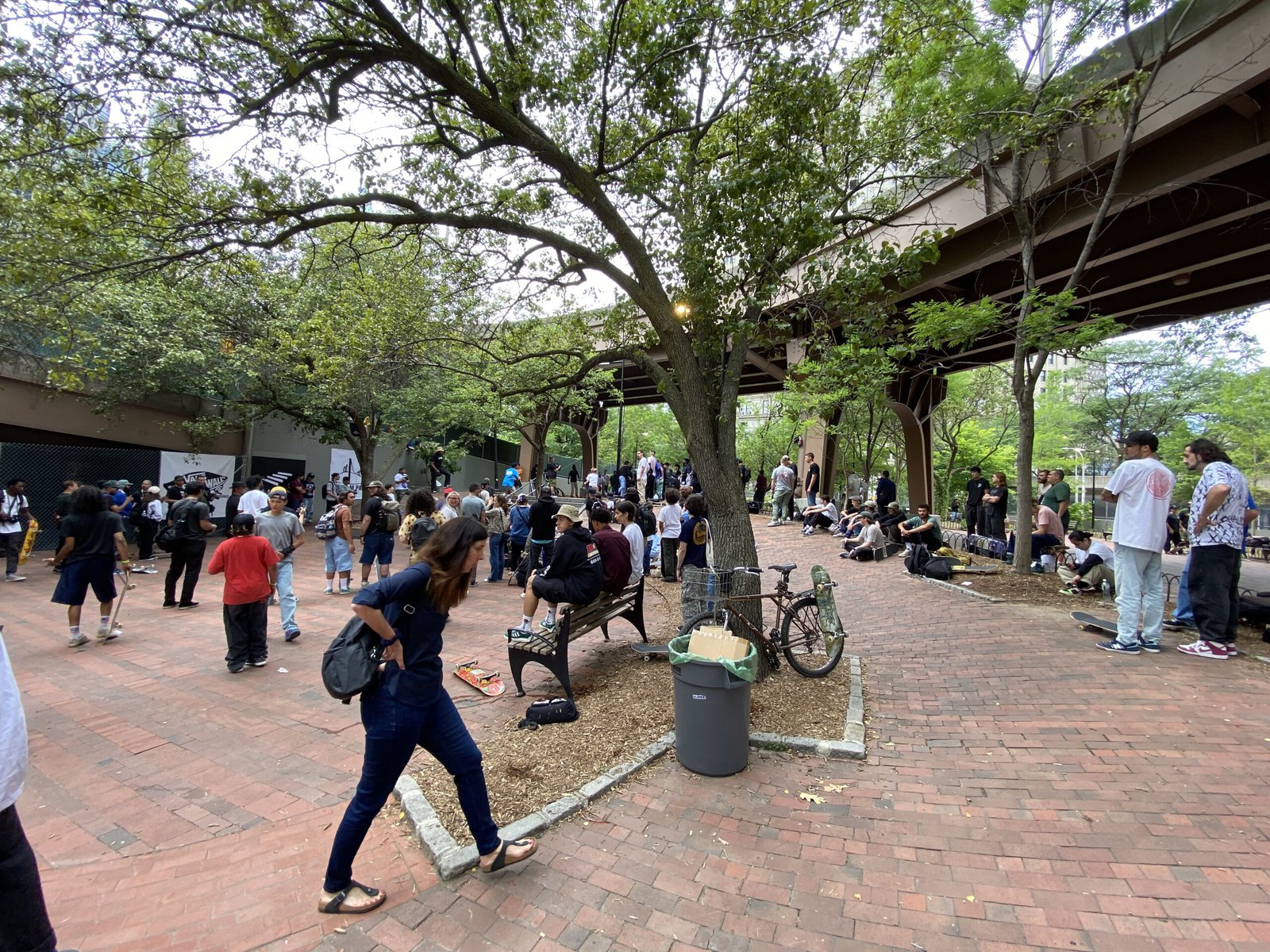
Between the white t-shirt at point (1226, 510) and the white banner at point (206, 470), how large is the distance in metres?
19.0

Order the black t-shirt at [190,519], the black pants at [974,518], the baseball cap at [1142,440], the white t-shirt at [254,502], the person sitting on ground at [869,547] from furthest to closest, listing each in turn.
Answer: the black pants at [974,518], the person sitting on ground at [869,547], the white t-shirt at [254,502], the black t-shirt at [190,519], the baseball cap at [1142,440]

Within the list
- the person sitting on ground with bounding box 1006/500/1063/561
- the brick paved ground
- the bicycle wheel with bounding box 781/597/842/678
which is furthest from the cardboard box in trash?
the person sitting on ground with bounding box 1006/500/1063/561

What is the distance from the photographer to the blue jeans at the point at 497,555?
35.0 ft

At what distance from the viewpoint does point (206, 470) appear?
1578 cm

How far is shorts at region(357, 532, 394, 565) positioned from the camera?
8.70 metres

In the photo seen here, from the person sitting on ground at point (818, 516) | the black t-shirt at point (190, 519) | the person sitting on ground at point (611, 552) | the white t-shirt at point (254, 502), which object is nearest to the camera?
the person sitting on ground at point (611, 552)

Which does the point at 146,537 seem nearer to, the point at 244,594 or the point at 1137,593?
the point at 244,594

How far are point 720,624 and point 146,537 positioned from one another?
13.3m

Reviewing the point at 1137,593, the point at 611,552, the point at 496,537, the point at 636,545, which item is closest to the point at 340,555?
the point at 496,537

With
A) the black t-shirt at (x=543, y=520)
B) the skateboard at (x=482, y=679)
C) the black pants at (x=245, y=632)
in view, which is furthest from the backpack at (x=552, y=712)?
the black t-shirt at (x=543, y=520)

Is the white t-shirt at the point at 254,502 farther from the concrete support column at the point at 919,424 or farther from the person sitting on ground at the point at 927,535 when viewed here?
the concrete support column at the point at 919,424

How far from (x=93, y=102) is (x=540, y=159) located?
12.5ft

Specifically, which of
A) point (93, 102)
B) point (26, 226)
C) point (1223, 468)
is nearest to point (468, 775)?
point (93, 102)

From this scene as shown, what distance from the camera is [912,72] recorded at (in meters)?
6.73
